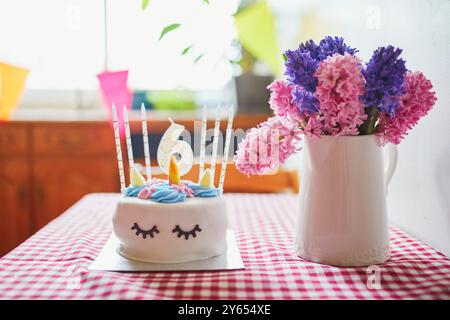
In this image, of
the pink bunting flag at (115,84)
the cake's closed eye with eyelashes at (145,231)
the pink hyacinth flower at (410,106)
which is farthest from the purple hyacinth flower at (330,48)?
the pink bunting flag at (115,84)

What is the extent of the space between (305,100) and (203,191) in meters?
0.22

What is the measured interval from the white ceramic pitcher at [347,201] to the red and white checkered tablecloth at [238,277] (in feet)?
0.09

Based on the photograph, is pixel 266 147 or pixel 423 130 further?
pixel 423 130

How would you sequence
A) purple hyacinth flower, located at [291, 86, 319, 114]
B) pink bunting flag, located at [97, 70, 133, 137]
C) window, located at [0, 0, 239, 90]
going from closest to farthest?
purple hyacinth flower, located at [291, 86, 319, 114]
pink bunting flag, located at [97, 70, 133, 137]
window, located at [0, 0, 239, 90]

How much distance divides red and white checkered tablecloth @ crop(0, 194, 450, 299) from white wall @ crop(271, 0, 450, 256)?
0.17 feet

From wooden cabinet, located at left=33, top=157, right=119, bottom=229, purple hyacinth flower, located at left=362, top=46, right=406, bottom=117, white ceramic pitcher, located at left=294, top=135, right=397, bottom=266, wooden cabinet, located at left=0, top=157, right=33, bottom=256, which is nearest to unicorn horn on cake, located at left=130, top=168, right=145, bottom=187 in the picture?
white ceramic pitcher, located at left=294, top=135, right=397, bottom=266

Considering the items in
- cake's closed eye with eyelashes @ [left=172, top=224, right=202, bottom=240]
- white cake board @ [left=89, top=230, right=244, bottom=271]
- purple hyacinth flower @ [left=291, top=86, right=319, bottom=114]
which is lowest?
white cake board @ [left=89, top=230, right=244, bottom=271]

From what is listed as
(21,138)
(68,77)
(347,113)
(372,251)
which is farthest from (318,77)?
(68,77)

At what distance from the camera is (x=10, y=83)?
219 centimetres

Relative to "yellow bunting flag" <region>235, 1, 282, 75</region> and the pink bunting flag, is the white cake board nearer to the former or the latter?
the pink bunting flag

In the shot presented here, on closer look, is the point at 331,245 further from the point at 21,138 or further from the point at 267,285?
the point at 21,138

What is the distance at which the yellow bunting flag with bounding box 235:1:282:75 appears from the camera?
2.73 m

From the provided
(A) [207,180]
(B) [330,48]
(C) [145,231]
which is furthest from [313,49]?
(C) [145,231]

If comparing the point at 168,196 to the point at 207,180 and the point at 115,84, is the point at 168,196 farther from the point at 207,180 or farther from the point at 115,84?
the point at 115,84
